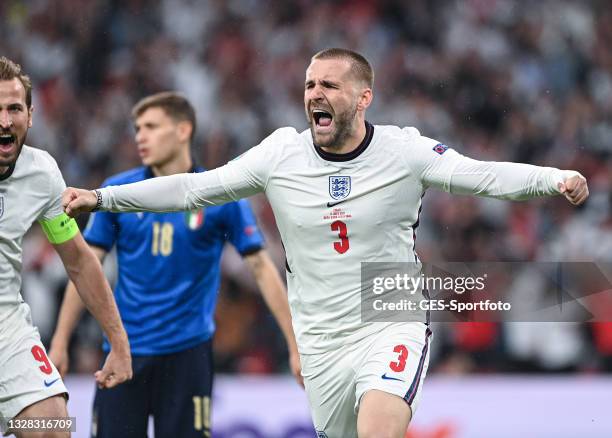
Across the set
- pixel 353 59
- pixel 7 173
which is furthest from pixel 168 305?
pixel 353 59

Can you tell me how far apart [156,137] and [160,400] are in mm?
1656

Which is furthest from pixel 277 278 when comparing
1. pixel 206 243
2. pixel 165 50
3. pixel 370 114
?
pixel 165 50

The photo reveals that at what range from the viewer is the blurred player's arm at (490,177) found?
5.13m

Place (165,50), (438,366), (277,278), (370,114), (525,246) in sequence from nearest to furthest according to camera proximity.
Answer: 1. (277,278)
2. (438,366)
3. (525,246)
4. (370,114)
5. (165,50)

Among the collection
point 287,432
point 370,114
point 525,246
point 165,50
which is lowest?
point 287,432

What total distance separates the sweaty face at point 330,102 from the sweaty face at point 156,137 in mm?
1812

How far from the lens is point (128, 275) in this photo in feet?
23.2

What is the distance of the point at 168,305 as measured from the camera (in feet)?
22.9

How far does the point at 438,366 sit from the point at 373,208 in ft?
17.0

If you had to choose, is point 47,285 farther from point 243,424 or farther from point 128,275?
point 128,275

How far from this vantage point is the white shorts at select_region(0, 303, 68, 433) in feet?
17.8

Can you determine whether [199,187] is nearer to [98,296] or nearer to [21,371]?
[98,296]

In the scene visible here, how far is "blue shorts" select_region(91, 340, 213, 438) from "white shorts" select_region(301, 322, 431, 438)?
1.30 metres

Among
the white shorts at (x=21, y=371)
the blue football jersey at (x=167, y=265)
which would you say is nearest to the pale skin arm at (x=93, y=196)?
the white shorts at (x=21, y=371)
